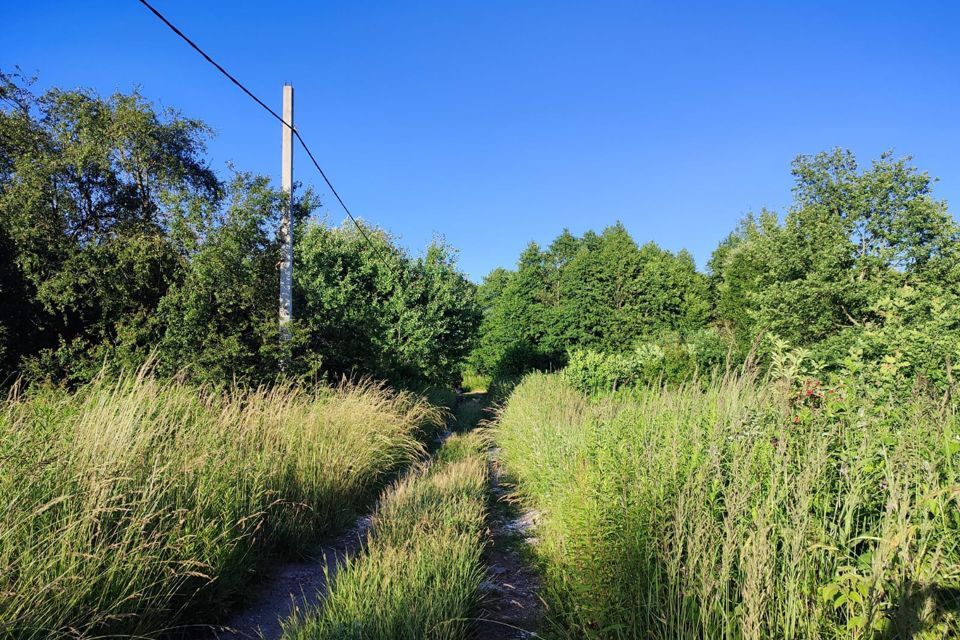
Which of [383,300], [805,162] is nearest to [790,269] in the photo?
[805,162]

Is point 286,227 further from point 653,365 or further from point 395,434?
point 653,365

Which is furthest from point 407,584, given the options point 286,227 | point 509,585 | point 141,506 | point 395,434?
point 286,227

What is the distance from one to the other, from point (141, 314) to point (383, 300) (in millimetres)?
7584

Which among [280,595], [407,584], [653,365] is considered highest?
[653,365]

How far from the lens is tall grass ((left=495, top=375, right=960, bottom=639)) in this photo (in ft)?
5.86

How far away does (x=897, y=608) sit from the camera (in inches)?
66.8

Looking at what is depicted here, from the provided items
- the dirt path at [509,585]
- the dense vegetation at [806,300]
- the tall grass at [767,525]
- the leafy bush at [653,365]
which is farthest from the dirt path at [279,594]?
the leafy bush at [653,365]

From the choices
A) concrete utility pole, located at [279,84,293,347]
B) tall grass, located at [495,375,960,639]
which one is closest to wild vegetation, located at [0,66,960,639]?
tall grass, located at [495,375,960,639]

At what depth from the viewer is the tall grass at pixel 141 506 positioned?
2471mm

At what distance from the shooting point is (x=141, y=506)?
10.2 ft

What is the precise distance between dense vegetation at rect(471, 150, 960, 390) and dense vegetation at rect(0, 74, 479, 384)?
6.06m

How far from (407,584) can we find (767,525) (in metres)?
2.14

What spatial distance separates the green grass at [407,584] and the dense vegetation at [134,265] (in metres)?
4.63

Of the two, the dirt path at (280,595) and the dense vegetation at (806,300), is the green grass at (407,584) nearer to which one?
the dirt path at (280,595)
